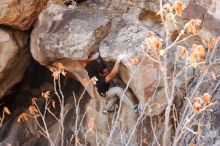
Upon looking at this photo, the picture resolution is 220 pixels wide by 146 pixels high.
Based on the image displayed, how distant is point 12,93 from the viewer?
369cm

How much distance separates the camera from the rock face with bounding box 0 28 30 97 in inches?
124

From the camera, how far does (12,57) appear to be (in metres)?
3.24

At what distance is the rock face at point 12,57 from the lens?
3156mm

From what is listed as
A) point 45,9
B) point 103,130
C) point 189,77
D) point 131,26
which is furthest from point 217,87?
point 45,9

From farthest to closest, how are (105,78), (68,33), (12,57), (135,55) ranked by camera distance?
(12,57) → (105,78) → (68,33) → (135,55)

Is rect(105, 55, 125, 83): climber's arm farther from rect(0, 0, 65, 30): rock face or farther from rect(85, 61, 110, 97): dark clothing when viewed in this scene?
rect(0, 0, 65, 30): rock face

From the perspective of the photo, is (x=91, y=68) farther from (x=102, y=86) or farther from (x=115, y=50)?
(x=115, y=50)

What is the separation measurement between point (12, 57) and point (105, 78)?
793mm

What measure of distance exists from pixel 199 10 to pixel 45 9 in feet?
3.58

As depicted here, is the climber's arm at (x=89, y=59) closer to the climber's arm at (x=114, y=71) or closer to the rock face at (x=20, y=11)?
the climber's arm at (x=114, y=71)

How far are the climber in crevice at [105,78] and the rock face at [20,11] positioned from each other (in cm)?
53

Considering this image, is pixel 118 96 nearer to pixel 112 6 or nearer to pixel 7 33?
pixel 112 6

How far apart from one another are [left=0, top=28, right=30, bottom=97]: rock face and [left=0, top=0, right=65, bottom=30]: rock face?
0.11 meters

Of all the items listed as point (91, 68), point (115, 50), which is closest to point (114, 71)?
point (115, 50)
